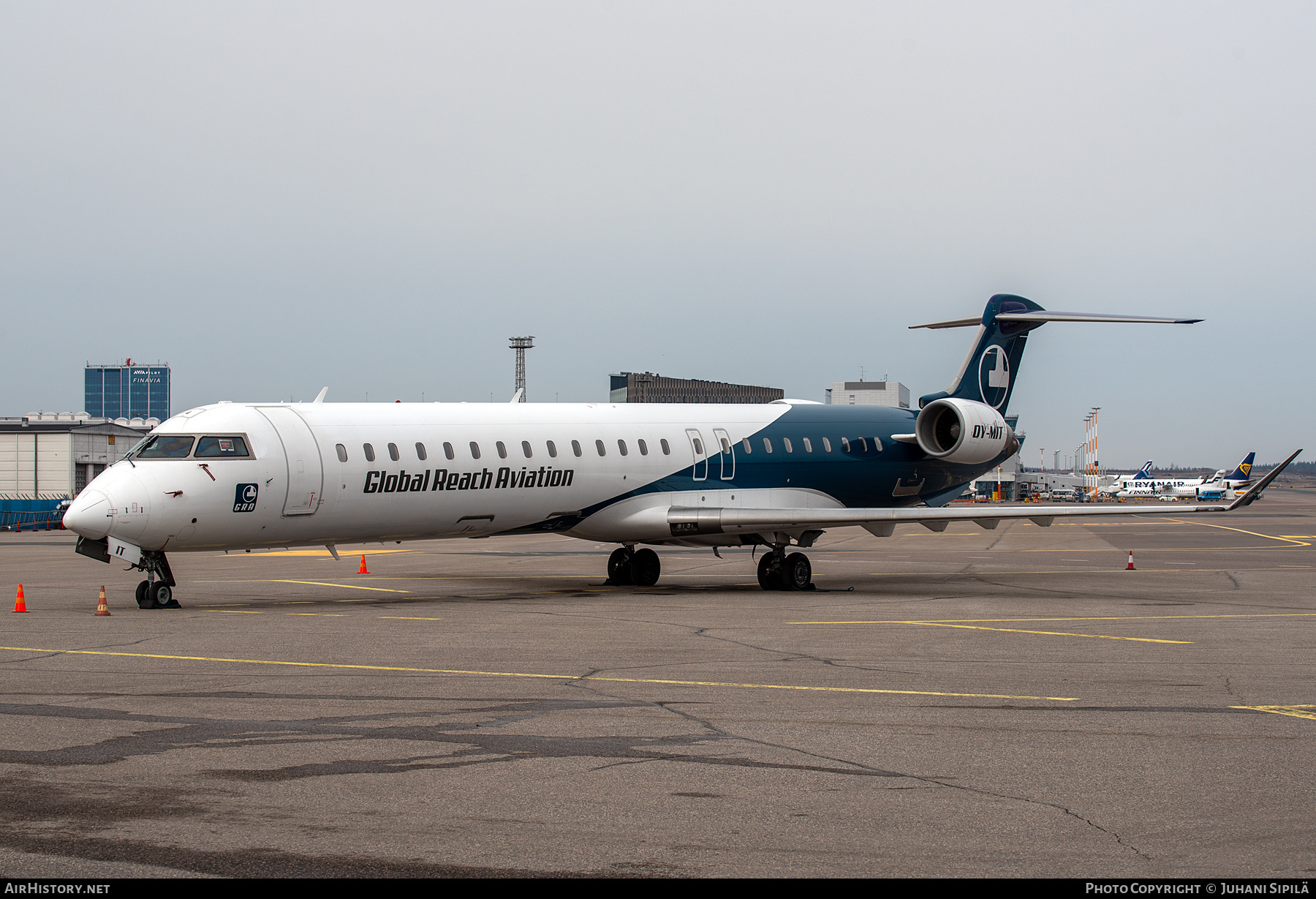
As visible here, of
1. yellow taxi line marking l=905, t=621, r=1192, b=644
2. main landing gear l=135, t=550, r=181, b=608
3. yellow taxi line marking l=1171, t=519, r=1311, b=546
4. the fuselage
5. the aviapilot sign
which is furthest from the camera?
yellow taxi line marking l=1171, t=519, r=1311, b=546

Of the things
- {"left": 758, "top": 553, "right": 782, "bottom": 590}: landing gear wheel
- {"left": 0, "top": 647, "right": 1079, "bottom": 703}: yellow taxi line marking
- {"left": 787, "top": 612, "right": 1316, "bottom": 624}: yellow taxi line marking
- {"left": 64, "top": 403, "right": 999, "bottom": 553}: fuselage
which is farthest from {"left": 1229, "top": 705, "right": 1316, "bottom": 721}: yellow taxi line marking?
{"left": 758, "top": 553, "right": 782, "bottom": 590}: landing gear wheel

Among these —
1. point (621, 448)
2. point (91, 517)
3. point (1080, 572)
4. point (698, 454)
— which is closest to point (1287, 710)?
point (621, 448)

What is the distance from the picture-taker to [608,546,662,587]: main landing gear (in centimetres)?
2477

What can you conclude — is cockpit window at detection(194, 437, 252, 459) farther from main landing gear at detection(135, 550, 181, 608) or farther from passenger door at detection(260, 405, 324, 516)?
main landing gear at detection(135, 550, 181, 608)

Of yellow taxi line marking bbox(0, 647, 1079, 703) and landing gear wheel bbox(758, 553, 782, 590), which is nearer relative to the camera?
yellow taxi line marking bbox(0, 647, 1079, 703)

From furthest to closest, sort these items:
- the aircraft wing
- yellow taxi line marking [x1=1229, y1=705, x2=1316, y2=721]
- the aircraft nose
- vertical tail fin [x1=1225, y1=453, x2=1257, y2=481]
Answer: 1. vertical tail fin [x1=1225, y1=453, x2=1257, y2=481]
2. the aircraft wing
3. the aircraft nose
4. yellow taxi line marking [x1=1229, y1=705, x2=1316, y2=721]

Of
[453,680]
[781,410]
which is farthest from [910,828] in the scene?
[781,410]

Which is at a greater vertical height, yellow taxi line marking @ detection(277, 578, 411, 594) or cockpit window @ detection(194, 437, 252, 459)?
cockpit window @ detection(194, 437, 252, 459)

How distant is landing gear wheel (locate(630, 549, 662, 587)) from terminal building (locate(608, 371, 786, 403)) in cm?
9144

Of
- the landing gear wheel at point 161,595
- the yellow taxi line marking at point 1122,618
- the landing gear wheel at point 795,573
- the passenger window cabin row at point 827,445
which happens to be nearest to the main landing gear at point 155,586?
the landing gear wheel at point 161,595

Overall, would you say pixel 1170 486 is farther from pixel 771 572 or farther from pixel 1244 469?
pixel 771 572

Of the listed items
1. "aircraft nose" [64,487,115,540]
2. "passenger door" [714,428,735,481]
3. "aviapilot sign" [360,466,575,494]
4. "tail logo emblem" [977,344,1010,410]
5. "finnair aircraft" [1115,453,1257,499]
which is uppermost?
"tail logo emblem" [977,344,1010,410]

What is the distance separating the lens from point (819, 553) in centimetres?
3675

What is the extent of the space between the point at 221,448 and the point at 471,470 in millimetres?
4041
